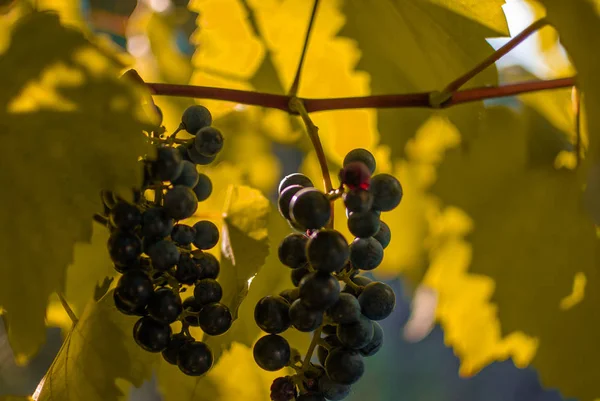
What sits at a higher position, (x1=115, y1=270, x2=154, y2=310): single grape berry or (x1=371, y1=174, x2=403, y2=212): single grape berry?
(x1=371, y1=174, x2=403, y2=212): single grape berry

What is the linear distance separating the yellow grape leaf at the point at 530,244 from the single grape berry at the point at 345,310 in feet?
0.80

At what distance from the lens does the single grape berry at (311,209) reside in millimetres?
348

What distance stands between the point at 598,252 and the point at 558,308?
72 millimetres

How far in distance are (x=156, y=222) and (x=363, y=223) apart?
0.13m

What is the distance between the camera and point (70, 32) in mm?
328

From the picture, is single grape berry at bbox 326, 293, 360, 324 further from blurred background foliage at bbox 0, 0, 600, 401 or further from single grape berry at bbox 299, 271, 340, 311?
blurred background foliage at bbox 0, 0, 600, 401

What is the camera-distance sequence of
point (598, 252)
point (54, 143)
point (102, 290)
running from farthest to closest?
point (598, 252), point (102, 290), point (54, 143)

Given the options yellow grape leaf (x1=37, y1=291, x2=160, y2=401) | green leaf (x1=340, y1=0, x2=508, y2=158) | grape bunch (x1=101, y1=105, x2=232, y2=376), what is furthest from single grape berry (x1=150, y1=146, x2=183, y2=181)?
green leaf (x1=340, y1=0, x2=508, y2=158)

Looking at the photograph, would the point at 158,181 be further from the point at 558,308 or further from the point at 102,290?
the point at 558,308

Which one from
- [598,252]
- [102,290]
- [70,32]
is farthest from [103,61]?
[598,252]

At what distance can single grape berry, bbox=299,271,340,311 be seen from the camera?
35 centimetres

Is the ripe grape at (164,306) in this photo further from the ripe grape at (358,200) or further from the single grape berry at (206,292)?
the ripe grape at (358,200)

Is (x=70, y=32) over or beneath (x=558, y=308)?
over

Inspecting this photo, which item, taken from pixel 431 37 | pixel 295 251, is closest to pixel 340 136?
pixel 431 37
